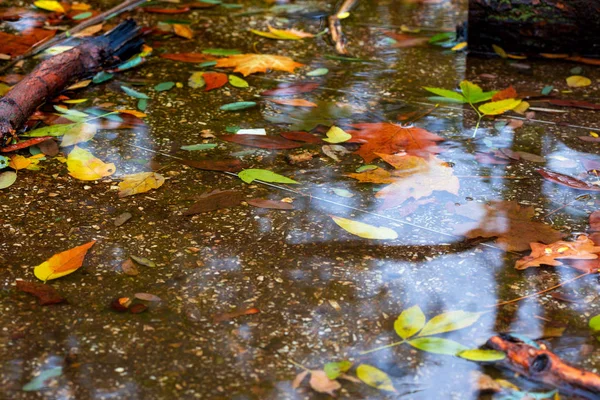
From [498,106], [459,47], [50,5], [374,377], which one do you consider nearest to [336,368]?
[374,377]

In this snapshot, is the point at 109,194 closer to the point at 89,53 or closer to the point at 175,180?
the point at 175,180

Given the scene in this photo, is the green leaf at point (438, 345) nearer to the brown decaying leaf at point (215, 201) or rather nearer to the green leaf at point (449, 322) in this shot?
the green leaf at point (449, 322)

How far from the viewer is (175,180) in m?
1.96

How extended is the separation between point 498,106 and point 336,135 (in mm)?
599

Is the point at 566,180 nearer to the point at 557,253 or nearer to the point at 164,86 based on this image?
the point at 557,253

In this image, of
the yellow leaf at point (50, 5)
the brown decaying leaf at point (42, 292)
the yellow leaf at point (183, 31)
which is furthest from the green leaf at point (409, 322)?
the yellow leaf at point (50, 5)

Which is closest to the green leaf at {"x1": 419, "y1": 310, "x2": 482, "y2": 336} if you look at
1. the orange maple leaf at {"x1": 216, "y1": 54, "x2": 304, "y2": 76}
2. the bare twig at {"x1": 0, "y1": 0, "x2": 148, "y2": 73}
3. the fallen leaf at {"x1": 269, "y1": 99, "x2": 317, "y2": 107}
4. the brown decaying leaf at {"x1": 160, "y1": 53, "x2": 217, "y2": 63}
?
the fallen leaf at {"x1": 269, "y1": 99, "x2": 317, "y2": 107}

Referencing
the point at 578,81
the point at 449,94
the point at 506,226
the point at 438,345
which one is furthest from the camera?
the point at 578,81

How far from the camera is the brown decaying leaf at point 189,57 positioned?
2779 mm

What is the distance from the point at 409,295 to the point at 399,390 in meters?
0.30

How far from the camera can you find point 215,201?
6.09ft

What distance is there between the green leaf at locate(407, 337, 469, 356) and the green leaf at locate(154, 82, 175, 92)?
1475mm

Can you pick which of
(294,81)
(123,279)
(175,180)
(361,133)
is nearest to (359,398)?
(123,279)

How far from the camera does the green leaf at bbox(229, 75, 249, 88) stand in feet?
8.44
